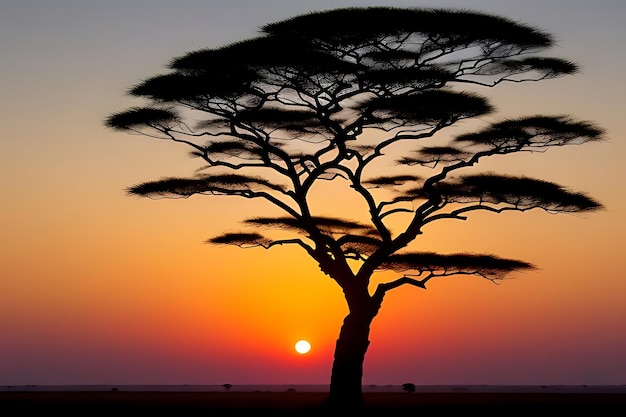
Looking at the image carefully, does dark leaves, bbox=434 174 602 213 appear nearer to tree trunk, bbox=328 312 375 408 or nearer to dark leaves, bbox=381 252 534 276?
dark leaves, bbox=381 252 534 276

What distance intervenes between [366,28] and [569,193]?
6130 millimetres

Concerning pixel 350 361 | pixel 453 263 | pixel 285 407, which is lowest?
pixel 285 407

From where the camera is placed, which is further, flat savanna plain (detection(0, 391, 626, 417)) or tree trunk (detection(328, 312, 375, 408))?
tree trunk (detection(328, 312, 375, 408))

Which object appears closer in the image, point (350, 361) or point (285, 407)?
point (285, 407)

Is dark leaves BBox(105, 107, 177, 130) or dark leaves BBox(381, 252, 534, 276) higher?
dark leaves BBox(105, 107, 177, 130)

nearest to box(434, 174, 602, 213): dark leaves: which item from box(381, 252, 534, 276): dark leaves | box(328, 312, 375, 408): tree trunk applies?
box(381, 252, 534, 276): dark leaves

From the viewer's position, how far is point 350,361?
2064 cm

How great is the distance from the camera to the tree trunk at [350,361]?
2036 centimetres

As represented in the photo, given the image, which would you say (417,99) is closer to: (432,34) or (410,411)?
(432,34)

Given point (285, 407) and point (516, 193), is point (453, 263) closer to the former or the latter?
point (516, 193)

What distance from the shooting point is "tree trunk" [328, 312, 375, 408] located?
20.4 meters

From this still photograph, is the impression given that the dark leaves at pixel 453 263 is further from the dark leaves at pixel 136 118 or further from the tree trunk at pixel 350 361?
the dark leaves at pixel 136 118

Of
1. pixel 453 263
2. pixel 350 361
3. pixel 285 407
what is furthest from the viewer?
pixel 453 263

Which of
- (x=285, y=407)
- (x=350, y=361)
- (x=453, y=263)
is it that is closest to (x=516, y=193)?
(x=453, y=263)
